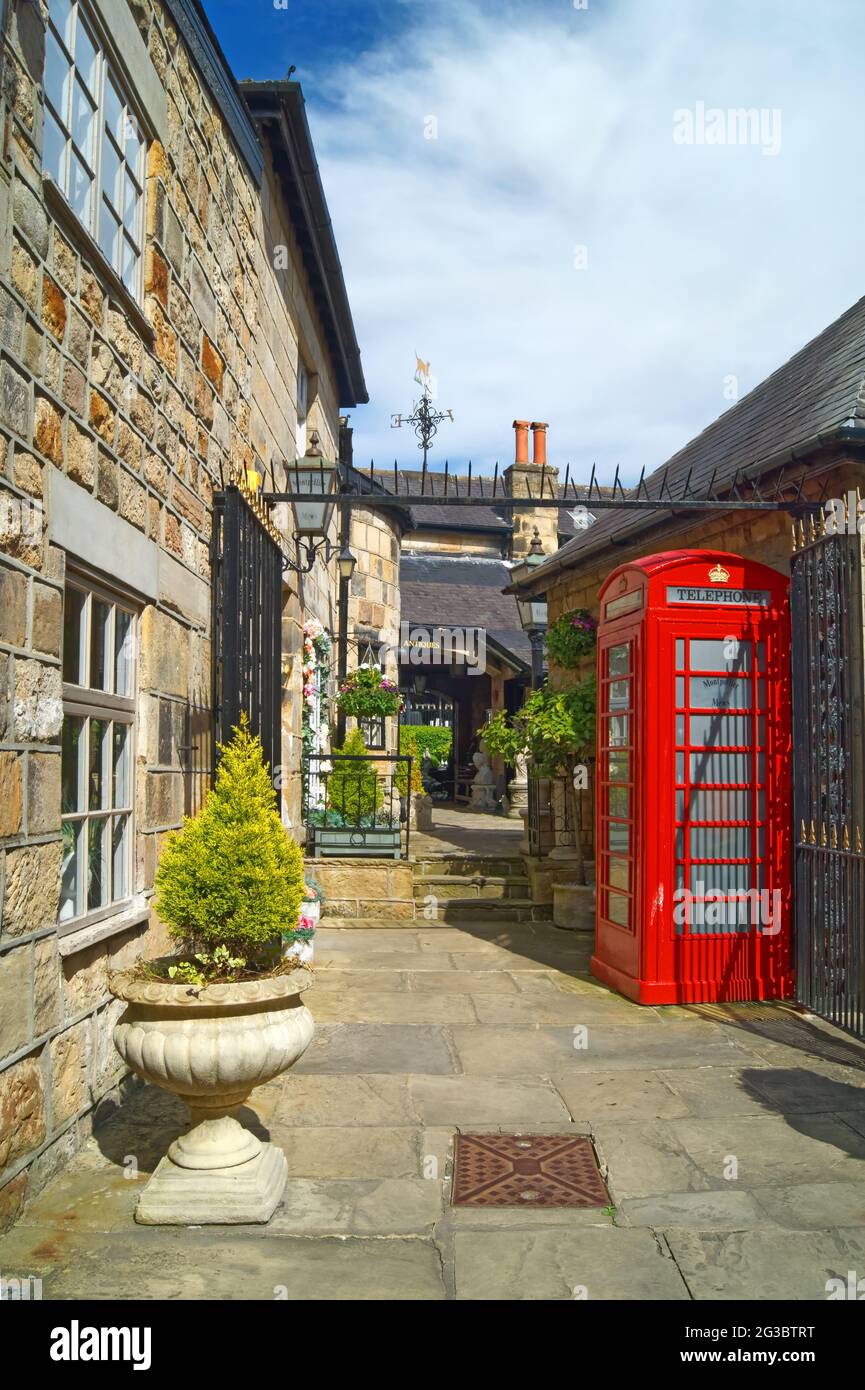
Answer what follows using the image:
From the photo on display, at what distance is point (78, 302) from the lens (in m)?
4.22

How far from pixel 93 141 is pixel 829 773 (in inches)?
199

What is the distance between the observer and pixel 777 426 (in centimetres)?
820

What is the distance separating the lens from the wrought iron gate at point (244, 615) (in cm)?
640

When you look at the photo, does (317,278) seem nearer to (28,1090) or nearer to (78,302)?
(78,302)

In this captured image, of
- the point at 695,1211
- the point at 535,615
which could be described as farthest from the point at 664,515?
the point at 695,1211

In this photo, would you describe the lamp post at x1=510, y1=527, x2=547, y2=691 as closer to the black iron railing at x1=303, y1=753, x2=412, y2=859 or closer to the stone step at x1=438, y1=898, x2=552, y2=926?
the black iron railing at x1=303, y1=753, x2=412, y2=859

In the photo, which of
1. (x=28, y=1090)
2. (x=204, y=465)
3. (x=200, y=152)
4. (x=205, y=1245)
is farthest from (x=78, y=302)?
(x=205, y=1245)

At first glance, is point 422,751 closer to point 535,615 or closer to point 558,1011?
point 535,615

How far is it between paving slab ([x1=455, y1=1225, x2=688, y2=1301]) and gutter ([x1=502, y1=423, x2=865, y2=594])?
4.65 m

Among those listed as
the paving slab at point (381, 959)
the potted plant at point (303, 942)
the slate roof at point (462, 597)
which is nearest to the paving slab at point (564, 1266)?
the potted plant at point (303, 942)

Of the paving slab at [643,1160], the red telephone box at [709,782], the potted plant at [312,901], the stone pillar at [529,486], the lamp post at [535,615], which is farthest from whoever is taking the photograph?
the stone pillar at [529,486]

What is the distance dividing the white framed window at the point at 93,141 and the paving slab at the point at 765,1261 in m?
4.39

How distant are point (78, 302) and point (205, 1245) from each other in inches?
138

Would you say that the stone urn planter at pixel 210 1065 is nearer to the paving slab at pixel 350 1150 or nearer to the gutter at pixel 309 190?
the paving slab at pixel 350 1150
